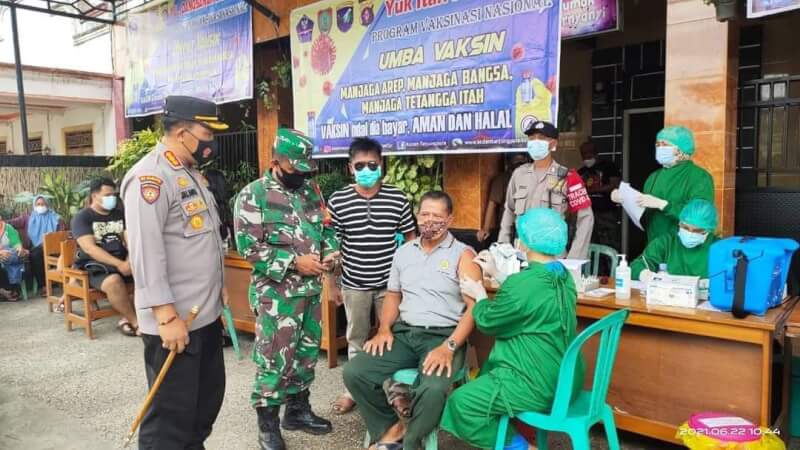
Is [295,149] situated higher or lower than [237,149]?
lower

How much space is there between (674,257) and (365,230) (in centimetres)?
171

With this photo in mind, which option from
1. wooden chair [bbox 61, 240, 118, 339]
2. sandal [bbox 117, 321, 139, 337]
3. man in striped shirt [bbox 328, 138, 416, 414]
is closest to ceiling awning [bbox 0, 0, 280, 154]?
wooden chair [bbox 61, 240, 118, 339]

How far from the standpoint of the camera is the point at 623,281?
2.90m

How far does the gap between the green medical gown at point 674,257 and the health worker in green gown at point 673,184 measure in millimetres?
151

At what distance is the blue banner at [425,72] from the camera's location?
404 centimetres

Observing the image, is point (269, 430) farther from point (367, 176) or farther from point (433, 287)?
point (367, 176)

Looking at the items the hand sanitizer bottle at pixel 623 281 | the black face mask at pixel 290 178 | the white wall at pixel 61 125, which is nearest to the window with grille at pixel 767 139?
the hand sanitizer bottle at pixel 623 281

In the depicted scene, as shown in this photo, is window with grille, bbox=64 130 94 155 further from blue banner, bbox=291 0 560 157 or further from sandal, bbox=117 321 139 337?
blue banner, bbox=291 0 560 157

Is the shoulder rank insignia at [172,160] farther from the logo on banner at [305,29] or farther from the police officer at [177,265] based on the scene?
the logo on banner at [305,29]

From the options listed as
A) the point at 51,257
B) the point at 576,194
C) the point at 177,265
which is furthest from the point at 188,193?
the point at 51,257

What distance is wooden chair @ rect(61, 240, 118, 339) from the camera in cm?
534

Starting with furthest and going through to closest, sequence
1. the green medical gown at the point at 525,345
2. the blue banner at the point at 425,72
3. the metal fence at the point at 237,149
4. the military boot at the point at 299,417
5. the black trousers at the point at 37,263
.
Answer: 1. the black trousers at the point at 37,263
2. the metal fence at the point at 237,149
3. the blue banner at the point at 425,72
4. the military boot at the point at 299,417
5. the green medical gown at the point at 525,345

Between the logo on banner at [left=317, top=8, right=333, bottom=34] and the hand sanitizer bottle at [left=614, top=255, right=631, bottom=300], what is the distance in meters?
3.66

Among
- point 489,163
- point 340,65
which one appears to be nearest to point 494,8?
point 489,163
